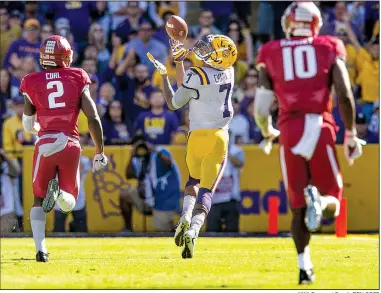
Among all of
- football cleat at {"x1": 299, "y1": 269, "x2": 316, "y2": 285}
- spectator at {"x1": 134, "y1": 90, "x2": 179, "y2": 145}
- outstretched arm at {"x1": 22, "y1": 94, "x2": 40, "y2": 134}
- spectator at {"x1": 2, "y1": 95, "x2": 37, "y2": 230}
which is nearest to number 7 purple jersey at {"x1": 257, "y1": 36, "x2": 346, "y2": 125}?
football cleat at {"x1": 299, "y1": 269, "x2": 316, "y2": 285}

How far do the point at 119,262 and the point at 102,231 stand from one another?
525 cm

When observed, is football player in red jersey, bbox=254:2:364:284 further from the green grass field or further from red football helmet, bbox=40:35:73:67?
red football helmet, bbox=40:35:73:67

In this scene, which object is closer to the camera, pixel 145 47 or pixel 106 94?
pixel 106 94

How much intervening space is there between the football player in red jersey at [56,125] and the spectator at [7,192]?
17.8ft

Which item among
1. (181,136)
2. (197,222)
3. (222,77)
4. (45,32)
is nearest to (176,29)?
(222,77)

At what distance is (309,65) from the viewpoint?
Result: 813cm

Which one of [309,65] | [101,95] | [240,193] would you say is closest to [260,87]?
[309,65]

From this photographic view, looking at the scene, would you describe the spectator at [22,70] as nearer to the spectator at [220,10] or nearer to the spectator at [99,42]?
the spectator at [99,42]

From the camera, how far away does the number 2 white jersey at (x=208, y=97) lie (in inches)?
420

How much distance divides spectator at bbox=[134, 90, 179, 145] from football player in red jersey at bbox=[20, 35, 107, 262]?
5582 millimetres

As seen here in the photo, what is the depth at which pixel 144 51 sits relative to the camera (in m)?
17.5

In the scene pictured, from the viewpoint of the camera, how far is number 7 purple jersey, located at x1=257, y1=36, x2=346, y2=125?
813cm

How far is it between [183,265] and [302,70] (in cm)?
246

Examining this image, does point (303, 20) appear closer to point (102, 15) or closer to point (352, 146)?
point (352, 146)
